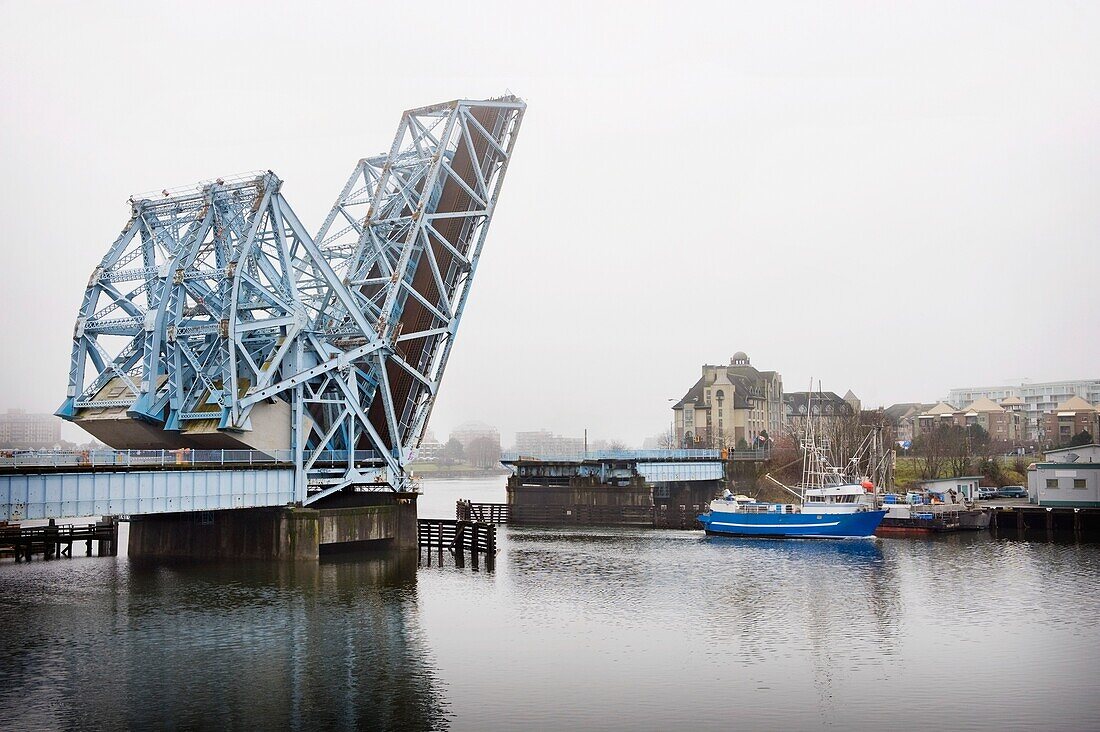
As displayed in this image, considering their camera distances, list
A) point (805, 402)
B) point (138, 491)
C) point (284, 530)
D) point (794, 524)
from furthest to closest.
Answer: point (805, 402) → point (794, 524) → point (284, 530) → point (138, 491)

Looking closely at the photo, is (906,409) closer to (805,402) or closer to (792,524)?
(805,402)

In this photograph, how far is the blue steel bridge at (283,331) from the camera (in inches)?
1633

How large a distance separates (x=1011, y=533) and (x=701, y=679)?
140 feet

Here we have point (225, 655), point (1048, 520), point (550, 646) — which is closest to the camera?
point (225, 655)

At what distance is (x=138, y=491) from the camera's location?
3609cm

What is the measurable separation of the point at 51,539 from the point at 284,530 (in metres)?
14.0

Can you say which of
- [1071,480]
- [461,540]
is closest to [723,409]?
[1071,480]

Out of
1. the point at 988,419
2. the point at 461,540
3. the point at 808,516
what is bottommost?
the point at 461,540

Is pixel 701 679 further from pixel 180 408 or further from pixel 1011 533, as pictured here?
pixel 1011 533

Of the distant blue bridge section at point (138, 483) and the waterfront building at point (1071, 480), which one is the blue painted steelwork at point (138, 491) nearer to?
the distant blue bridge section at point (138, 483)

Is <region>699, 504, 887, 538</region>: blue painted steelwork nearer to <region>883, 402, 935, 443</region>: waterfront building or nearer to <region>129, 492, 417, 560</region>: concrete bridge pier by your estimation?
<region>129, 492, 417, 560</region>: concrete bridge pier

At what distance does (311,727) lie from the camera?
66.3 ft

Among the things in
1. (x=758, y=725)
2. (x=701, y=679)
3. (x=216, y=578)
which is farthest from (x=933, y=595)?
(x=216, y=578)

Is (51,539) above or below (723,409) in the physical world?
below
